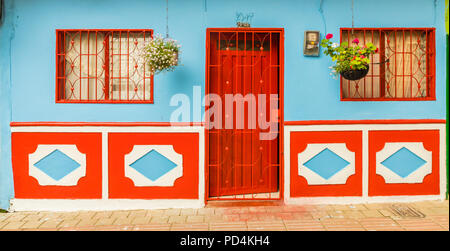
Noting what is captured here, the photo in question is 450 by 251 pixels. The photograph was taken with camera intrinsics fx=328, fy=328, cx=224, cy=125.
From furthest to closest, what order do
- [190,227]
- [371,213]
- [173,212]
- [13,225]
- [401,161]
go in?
[401,161]
[173,212]
[371,213]
[13,225]
[190,227]

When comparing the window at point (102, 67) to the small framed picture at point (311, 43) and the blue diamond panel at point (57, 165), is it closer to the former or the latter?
the blue diamond panel at point (57, 165)

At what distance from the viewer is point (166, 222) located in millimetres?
4621

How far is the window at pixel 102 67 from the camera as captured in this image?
5.18 metres

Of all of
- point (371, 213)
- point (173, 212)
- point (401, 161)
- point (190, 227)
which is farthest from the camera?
point (401, 161)

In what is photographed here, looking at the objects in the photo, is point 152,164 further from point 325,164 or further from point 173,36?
point 325,164

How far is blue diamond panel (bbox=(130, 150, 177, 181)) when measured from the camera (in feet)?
16.7

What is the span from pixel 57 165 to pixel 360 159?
473 cm

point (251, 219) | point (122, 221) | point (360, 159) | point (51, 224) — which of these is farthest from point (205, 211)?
point (360, 159)

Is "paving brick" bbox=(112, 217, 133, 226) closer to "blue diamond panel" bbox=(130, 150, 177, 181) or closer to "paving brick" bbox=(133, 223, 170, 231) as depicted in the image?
"paving brick" bbox=(133, 223, 170, 231)

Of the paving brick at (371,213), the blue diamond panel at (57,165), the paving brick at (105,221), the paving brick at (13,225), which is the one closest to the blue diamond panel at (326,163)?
the paving brick at (371,213)

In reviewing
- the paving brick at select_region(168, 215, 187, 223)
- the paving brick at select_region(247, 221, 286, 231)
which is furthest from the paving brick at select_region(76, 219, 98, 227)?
the paving brick at select_region(247, 221, 286, 231)

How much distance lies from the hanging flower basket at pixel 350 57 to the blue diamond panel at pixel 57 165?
424 centimetres

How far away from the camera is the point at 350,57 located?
187 inches

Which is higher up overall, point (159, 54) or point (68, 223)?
point (159, 54)
